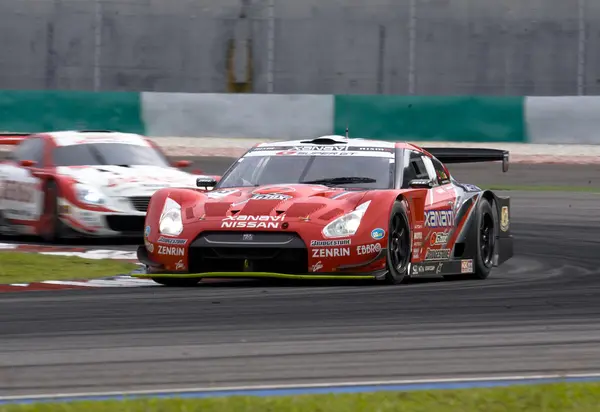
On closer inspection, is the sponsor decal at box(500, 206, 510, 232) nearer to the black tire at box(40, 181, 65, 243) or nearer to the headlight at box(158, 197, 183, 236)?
the headlight at box(158, 197, 183, 236)

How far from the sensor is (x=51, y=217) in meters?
13.9

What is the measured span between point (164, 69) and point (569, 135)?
26.0ft

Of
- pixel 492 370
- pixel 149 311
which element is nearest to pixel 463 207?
pixel 149 311

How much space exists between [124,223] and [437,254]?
13.4ft

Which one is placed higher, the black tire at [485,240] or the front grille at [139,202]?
the front grille at [139,202]

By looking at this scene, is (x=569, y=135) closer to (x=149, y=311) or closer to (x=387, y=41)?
(x=387, y=41)

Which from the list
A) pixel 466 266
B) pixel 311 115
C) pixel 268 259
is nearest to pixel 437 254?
pixel 466 266

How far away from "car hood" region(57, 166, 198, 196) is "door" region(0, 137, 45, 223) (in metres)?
0.34

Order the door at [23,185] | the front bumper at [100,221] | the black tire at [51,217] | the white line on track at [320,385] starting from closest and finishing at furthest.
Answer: the white line on track at [320,385]
the front bumper at [100,221]
the black tire at [51,217]
the door at [23,185]

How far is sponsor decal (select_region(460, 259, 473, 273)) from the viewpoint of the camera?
427 inches

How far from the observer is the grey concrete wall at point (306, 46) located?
26.1 meters

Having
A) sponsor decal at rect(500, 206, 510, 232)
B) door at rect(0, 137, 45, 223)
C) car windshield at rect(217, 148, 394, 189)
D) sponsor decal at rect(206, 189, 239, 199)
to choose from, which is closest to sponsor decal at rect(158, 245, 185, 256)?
sponsor decal at rect(206, 189, 239, 199)

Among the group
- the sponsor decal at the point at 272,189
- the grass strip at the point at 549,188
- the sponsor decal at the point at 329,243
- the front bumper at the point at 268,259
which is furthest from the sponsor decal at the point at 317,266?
the grass strip at the point at 549,188

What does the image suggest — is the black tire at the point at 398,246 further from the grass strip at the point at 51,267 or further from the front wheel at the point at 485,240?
the grass strip at the point at 51,267
